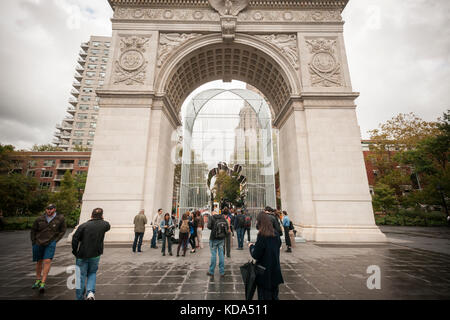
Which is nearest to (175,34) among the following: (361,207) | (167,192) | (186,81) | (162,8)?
(162,8)

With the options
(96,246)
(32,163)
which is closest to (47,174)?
(32,163)

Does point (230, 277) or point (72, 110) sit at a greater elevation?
point (72, 110)

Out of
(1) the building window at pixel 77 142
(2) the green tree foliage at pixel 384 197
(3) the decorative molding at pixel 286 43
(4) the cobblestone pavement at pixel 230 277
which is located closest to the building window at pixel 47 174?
(1) the building window at pixel 77 142

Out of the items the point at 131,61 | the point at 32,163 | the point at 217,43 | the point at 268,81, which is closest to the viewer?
the point at 131,61

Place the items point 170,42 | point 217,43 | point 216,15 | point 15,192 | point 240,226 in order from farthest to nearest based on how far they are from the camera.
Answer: point 15,192
point 216,15
point 217,43
point 170,42
point 240,226

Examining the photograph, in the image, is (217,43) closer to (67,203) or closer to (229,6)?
(229,6)

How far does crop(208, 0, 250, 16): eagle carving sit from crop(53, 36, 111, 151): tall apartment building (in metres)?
53.0

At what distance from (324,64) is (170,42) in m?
11.1

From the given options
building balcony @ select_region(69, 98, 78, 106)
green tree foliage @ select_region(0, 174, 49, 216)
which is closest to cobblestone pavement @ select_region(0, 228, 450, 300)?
green tree foliage @ select_region(0, 174, 49, 216)

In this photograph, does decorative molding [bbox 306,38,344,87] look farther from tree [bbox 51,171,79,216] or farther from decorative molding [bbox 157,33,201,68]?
tree [bbox 51,171,79,216]

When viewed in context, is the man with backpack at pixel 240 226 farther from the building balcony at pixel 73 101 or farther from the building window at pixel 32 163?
the building balcony at pixel 73 101

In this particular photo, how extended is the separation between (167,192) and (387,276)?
12907 mm

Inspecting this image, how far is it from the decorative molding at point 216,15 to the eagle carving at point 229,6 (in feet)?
1.02

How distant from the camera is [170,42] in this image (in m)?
14.5
